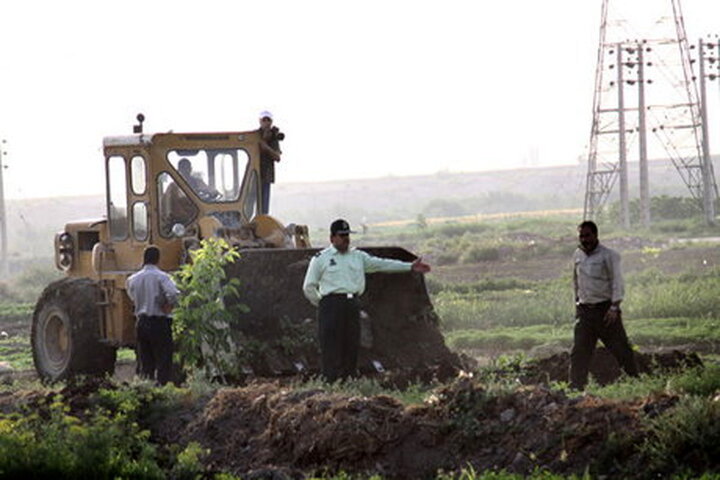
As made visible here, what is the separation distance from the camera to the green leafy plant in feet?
50.8

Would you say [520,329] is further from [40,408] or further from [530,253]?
[530,253]

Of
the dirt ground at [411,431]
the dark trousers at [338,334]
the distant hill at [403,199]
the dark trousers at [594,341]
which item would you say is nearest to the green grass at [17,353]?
the dark trousers at [338,334]

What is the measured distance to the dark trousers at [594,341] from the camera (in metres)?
14.2

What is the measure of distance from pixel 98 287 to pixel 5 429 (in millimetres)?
5893

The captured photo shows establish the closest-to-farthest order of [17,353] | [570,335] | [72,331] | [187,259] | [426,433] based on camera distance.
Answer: [426,433]
[187,259]
[72,331]
[570,335]
[17,353]

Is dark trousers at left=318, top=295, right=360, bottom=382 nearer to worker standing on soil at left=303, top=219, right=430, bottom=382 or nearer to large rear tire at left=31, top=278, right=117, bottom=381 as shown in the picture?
worker standing on soil at left=303, top=219, right=430, bottom=382

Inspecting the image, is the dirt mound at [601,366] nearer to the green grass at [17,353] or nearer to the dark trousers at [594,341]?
the dark trousers at [594,341]

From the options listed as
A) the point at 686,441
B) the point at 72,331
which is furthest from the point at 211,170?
the point at 686,441

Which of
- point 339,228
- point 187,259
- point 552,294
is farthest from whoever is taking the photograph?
point 552,294

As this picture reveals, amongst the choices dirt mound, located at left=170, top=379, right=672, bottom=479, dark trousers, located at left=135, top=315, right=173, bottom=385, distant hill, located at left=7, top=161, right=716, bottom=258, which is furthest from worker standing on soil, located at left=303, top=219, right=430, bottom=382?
distant hill, located at left=7, top=161, right=716, bottom=258

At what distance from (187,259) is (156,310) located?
5.63 feet

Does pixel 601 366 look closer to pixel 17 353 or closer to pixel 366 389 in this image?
pixel 366 389

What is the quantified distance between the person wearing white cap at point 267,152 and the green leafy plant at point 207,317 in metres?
2.60

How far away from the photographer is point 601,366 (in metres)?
16.0
